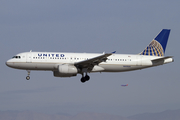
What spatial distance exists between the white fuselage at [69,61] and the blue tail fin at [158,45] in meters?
2.99

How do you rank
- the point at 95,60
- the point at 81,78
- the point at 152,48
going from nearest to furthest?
the point at 95,60, the point at 81,78, the point at 152,48

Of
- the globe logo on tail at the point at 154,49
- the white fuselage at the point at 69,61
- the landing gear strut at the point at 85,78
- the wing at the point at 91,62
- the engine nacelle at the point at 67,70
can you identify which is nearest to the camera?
the wing at the point at 91,62

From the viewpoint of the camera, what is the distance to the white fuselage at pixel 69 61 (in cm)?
5200

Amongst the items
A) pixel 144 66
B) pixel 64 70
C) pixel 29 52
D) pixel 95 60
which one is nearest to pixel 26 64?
pixel 29 52

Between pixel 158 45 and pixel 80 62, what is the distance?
15594 mm

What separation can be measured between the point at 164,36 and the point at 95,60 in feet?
51.6

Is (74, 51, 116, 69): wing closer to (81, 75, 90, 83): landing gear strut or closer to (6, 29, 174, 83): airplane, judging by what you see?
(6, 29, 174, 83): airplane

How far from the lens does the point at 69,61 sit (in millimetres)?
52812

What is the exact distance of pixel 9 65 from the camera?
173 feet

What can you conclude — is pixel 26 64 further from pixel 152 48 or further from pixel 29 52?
pixel 152 48

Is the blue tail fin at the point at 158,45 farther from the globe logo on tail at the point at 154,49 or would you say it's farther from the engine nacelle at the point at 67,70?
the engine nacelle at the point at 67,70

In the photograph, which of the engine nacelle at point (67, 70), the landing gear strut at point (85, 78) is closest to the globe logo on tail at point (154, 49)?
the landing gear strut at point (85, 78)

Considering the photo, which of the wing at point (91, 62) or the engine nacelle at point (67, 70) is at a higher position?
the wing at point (91, 62)

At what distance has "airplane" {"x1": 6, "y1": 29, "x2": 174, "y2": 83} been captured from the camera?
5184 cm
